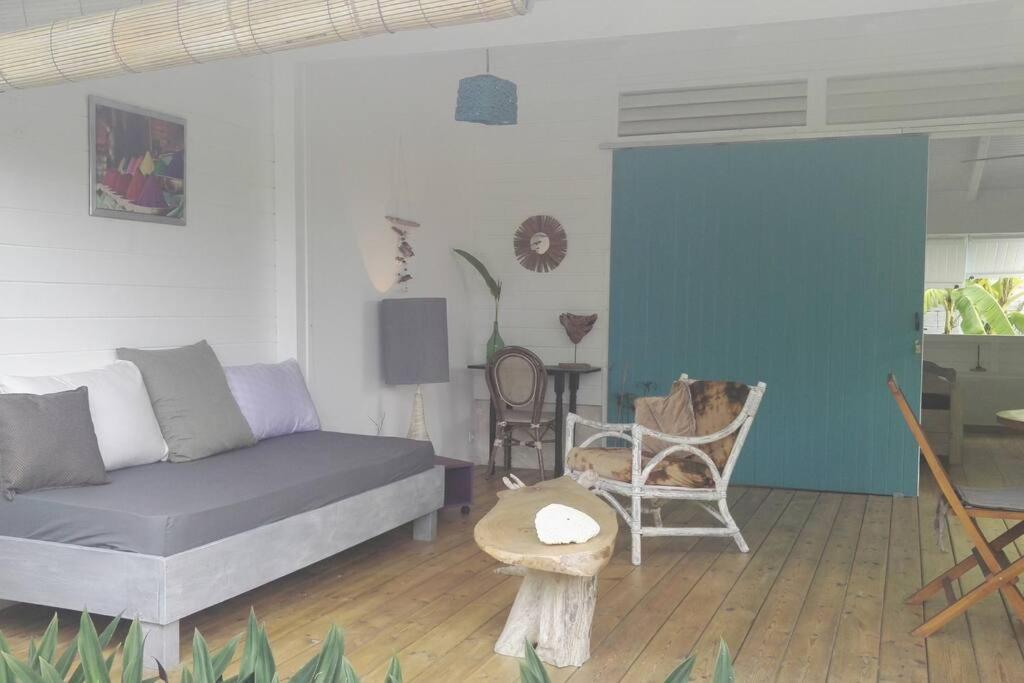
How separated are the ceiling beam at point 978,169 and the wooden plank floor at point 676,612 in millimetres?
4701

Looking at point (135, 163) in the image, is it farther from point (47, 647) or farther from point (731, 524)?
point (47, 647)

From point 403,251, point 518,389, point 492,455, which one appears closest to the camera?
point 403,251

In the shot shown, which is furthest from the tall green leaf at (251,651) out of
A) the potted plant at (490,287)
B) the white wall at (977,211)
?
the white wall at (977,211)

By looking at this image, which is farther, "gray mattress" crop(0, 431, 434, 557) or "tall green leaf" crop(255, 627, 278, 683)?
"gray mattress" crop(0, 431, 434, 557)

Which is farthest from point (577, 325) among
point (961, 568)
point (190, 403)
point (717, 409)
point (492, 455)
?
point (961, 568)

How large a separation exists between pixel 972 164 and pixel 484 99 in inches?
251

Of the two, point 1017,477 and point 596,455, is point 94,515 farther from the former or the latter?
point 1017,477

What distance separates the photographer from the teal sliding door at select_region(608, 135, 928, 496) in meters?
6.04

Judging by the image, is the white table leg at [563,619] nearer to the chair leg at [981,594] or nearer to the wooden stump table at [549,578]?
the wooden stump table at [549,578]

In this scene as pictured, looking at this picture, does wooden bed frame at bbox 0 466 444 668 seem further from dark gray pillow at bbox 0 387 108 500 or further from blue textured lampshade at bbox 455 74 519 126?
blue textured lampshade at bbox 455 74 519 126

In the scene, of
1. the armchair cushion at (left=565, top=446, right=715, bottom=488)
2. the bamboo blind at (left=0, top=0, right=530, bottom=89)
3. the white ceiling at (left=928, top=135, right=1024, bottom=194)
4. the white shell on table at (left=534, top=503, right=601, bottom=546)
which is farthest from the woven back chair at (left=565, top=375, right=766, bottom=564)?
the white ceiling at (left=928, top=135, right=1024, bottom=194)

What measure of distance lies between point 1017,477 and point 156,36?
6.59 m

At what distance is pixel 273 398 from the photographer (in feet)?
15.3

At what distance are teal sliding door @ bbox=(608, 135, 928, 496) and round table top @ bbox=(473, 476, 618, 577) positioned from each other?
3120 millimetres
